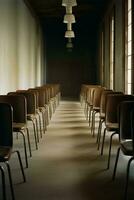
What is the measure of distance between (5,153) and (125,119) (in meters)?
1.34

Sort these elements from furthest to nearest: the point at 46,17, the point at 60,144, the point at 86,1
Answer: the point at 46,17 < the point at 86,1 < the point at 60,144

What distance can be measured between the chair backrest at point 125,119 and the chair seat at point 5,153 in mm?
1187

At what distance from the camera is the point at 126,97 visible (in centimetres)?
547

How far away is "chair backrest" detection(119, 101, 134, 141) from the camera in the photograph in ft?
13.4

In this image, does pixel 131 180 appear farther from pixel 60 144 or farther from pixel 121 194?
pixel 60 144

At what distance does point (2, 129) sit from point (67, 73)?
684 inches

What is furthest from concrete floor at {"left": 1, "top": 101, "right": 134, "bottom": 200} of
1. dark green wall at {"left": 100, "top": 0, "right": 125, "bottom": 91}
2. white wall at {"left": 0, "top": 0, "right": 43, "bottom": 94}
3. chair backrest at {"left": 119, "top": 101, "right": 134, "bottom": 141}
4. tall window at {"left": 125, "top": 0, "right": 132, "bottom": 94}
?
dark green wall at {"left": 100, "top": 0, "right": 125, "bottom": 91}

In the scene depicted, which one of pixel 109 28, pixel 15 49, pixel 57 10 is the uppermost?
pixel 57 10

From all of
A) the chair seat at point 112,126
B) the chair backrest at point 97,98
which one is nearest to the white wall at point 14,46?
the chair backrest at point 97,98

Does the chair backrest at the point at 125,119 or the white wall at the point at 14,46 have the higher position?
the white wall at the point at 14,46

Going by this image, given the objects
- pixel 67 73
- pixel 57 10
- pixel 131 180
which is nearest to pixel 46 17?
pixel 57 10

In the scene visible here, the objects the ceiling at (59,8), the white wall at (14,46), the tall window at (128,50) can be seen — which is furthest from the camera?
the ceiling at (59,8)

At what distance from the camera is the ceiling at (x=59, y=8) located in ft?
48.0

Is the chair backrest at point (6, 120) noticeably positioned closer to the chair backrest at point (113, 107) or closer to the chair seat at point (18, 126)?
the chair seat at point (18, 126)
